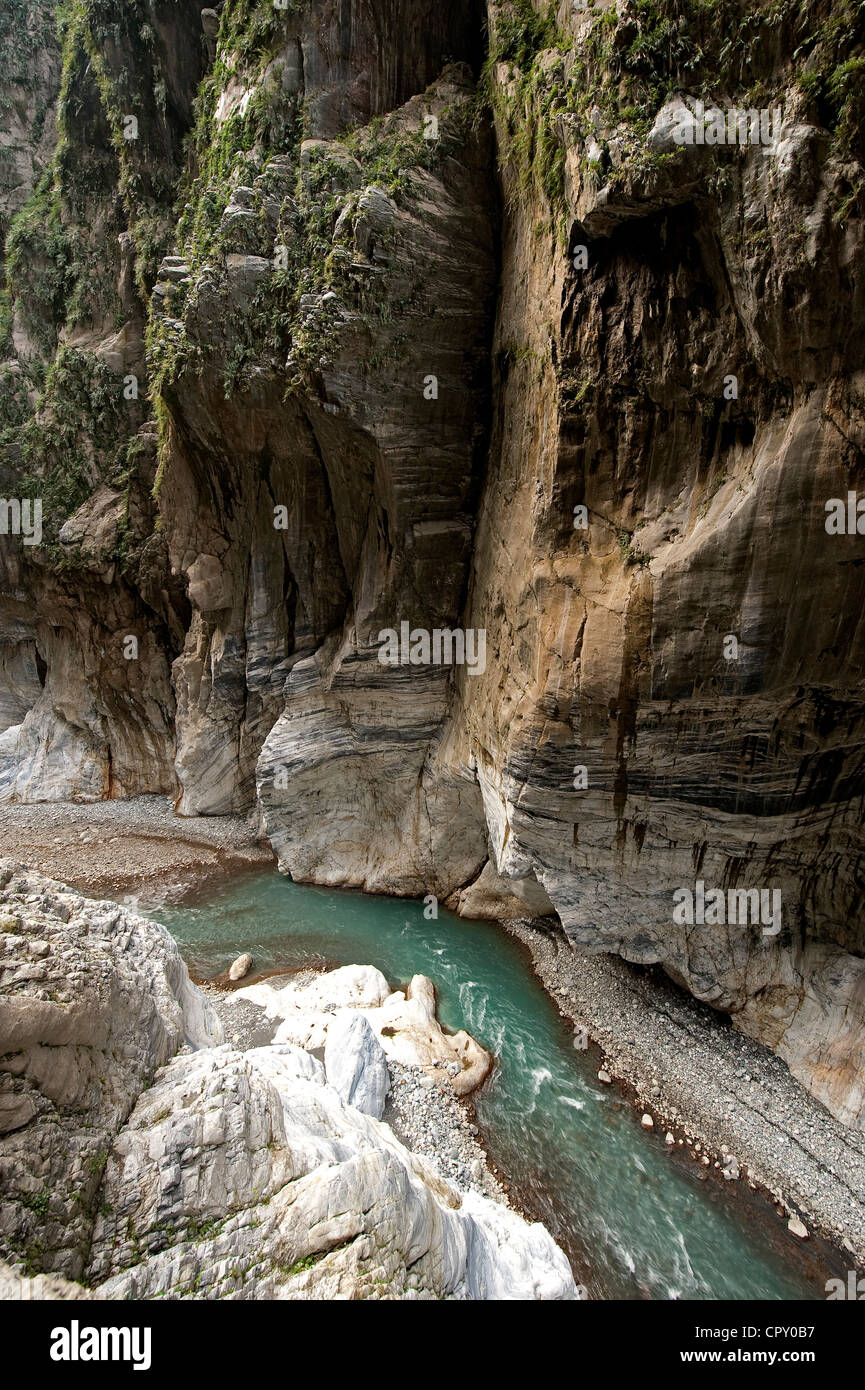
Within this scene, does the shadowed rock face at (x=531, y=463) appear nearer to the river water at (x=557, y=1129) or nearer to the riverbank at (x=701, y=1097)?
the riverbank at (x=701, y=1097)

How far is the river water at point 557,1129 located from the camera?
23.0 feet

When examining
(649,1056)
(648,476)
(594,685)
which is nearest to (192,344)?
(648,476)

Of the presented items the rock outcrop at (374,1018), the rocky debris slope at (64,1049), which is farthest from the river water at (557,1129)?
the rocky debris slope at (64,1049)

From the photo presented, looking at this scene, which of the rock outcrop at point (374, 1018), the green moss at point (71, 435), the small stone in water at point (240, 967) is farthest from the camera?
the green moss at point (71, 435)

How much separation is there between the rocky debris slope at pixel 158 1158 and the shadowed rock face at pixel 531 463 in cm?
567

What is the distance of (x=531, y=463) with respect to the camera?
9914 millimetres

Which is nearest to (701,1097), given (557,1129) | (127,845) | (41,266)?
(557,1129)

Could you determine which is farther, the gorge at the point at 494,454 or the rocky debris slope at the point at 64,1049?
the gorge at the point at 494,454

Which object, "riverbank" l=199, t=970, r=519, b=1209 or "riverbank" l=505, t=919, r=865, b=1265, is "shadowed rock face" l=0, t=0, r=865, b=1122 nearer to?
"riverbank" l=505, t=919, r=865, b=1265

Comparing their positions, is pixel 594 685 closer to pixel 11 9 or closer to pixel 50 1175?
pixel 50 1175

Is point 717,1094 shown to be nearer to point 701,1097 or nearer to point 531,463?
point 701,1097

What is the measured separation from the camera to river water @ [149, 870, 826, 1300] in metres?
7.00

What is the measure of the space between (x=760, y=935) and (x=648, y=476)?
720cm

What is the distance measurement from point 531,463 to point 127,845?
49.3 ft
